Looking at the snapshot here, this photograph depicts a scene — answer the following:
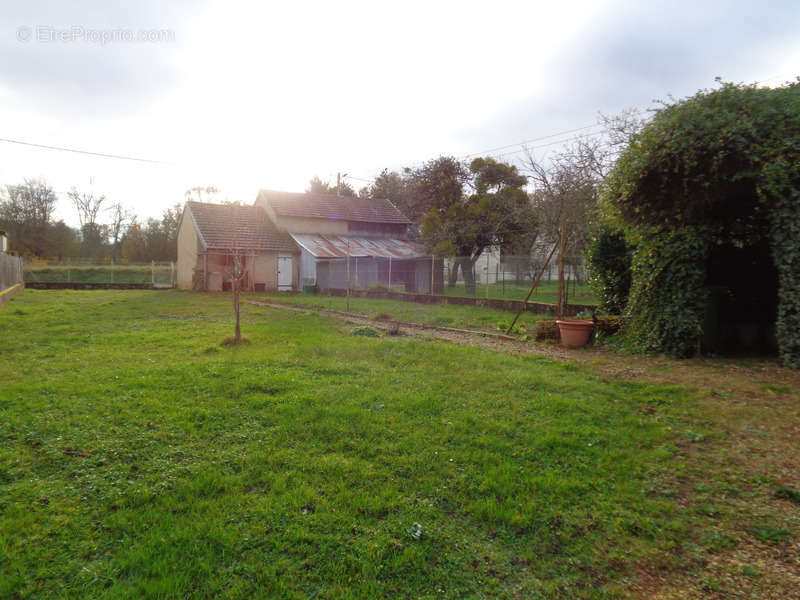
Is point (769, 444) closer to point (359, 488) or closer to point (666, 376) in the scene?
point (666, 376)

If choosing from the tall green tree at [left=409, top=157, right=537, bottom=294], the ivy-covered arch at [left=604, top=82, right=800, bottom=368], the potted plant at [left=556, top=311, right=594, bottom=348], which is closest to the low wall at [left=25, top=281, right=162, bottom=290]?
the tall green tree at [left=409, top=157, right=537, bottom=294]

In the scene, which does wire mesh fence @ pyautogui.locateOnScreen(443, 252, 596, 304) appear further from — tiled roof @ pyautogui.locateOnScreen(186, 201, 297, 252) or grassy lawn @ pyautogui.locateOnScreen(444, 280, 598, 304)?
tiled roof @ pyautogui.locateOnScreen(186, 201, 297, 252)

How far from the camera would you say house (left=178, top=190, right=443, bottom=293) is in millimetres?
24625

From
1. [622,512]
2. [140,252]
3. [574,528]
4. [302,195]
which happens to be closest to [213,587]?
[574,528]

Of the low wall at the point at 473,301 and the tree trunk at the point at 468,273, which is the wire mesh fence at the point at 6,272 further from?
the tree trunk at the point at 468,273

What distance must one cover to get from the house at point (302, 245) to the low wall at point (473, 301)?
163 cm

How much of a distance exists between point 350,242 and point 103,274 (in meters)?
19.6

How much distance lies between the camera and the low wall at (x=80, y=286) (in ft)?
88.4

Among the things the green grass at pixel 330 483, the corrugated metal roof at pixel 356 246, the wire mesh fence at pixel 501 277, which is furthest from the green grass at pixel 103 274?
the green grass at pixel 330 483

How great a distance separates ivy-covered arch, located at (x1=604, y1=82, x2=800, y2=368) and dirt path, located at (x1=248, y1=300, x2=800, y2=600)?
97cm

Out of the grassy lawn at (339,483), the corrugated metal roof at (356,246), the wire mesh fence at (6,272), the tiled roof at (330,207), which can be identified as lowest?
the grassy lawn at (339,483)

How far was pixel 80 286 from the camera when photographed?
2812cm

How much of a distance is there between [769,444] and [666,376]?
7.61 ft

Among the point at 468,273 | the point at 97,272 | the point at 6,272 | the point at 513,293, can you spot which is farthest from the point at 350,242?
the point at 97,272
